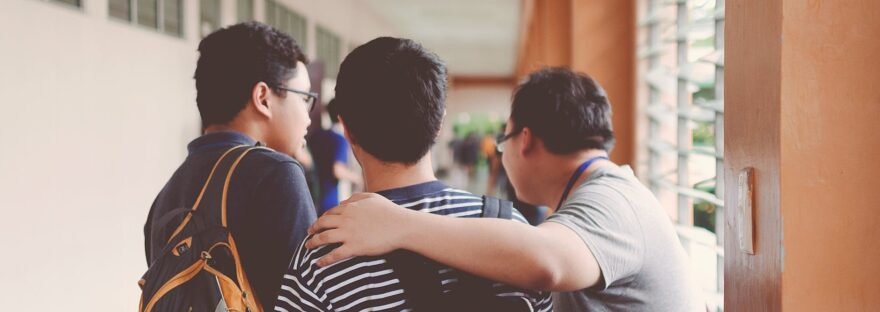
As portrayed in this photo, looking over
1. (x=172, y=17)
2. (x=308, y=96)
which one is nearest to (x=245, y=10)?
(x=172, y=17)

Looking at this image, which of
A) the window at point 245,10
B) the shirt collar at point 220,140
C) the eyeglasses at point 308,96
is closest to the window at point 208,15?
the window at point 245,10

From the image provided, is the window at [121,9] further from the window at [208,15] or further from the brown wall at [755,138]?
the brown wall at [755,138]

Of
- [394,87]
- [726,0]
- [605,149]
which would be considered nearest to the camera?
[394,87]

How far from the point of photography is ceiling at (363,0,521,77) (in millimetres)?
12477

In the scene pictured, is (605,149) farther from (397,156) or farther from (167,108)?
(167,108)

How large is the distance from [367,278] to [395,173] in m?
0.20

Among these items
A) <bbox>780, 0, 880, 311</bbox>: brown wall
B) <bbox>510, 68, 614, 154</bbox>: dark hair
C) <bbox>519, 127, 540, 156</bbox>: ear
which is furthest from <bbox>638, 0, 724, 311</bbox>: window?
<bbox>780, 0, 880, 311</bbox>: brown wall

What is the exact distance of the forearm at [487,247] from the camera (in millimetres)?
1125

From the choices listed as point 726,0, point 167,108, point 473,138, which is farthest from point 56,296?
point 473,138

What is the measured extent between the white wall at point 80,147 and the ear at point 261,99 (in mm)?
2317

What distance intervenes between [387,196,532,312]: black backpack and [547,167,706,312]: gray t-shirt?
0.20m

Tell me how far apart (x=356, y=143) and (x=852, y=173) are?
2.53ft

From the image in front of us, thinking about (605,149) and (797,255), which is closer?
(797,255)

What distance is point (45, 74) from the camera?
3.85m
